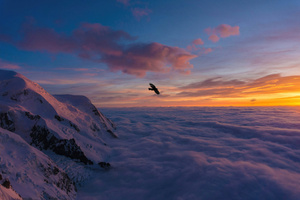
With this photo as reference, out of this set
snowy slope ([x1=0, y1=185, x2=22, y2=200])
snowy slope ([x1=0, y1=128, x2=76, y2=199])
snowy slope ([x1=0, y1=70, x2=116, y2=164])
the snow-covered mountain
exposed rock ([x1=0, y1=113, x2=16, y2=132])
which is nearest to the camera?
snowy slope ([x1=0, y1=185, x2=22, y2=200])

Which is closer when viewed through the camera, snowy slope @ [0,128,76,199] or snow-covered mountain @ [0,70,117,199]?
snowy slope @ [0,128,76,199]

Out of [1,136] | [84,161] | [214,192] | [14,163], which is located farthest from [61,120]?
[214,192]

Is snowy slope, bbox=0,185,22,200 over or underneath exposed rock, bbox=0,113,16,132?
underneath

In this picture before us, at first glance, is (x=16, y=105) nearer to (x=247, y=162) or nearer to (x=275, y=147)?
(x=247, y=162)

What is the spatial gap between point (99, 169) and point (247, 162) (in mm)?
8451

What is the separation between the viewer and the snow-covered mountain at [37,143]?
148 inches

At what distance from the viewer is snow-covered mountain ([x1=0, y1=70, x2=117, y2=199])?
375 cm

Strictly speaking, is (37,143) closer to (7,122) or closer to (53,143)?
(53,143)

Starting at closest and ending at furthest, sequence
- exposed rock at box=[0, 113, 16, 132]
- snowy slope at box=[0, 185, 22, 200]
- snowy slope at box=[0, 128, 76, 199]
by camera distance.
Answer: snowy slope at box=[0, 185, 22, 200] → snowy slope at box=[0, 128, 76, 199] → exposed rock at box=[0, 113, 16, 132]

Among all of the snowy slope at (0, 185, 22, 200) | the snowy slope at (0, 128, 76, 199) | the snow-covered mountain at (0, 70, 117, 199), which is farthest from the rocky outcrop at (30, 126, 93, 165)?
the snowy slope at (0, 185, 22, 200)

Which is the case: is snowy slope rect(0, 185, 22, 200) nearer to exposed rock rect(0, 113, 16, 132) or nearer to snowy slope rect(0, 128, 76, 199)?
snowy slope rect(0, 128, 76, 199)

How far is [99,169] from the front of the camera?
7055 millimetres

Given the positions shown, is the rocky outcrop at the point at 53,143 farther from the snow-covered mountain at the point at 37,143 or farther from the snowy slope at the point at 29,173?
the snowy slope at the point at 29,173

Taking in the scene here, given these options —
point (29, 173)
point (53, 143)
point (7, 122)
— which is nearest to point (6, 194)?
point (29, 173)
